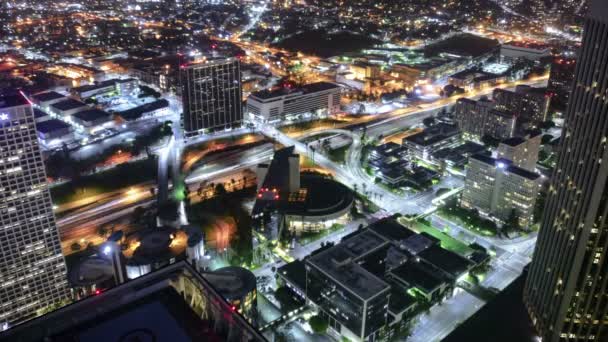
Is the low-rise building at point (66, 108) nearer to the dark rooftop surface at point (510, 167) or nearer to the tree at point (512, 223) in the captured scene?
the dark rooftop surface at point (510, 167)

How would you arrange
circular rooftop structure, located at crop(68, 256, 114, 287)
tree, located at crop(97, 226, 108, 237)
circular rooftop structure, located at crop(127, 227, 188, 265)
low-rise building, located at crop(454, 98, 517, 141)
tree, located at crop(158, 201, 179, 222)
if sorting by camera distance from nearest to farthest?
circular rooftop structure, located at crop(68, 256, 114, 287) < circular rooftop structure, located at crop(127, 227, 188, 265) < tree, located at crop(97, 226, 108, 237) < tree, located at crop(158, 201, 179, 222) < low-rise building, located at crop(454, 98, 517, 141)

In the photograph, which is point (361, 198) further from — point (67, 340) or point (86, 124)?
point (67, 340)

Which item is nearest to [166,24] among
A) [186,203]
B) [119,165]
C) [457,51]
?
[457,51]

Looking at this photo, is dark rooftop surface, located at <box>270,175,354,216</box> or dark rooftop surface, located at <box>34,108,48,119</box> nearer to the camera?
dark rooftop surface, located at <box>270,175,354,216</box>

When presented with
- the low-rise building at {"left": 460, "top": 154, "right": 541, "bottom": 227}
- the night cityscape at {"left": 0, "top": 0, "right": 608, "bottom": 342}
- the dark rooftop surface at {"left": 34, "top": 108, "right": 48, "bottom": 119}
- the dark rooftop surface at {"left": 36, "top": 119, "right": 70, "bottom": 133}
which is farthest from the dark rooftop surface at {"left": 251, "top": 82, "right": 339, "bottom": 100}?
the low-rise building at {"left": 460, "top": 154, "right": 541, "bottom": 227}

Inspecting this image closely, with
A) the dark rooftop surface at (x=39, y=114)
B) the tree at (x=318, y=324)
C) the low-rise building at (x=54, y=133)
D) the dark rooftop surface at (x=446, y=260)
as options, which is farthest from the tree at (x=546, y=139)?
the dark rooftop surface at (x=39, y=114)

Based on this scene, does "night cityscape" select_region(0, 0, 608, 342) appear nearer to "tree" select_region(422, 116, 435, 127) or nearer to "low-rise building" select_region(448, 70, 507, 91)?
"low-rise building" select_region(448, 70, 507, 91)

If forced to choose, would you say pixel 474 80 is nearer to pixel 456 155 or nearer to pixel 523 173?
pixel 456 155
